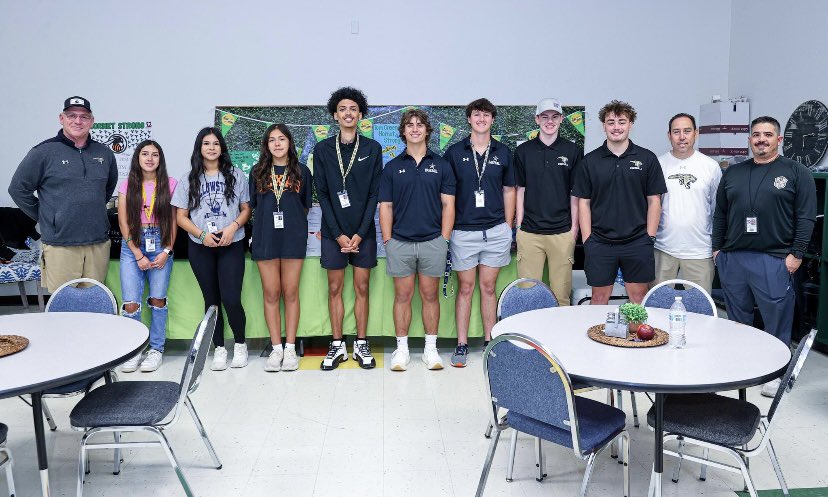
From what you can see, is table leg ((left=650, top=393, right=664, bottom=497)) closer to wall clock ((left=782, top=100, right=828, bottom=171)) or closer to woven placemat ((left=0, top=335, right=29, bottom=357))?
woven placemat ((left=0, top=335, right=29, bottom=357))

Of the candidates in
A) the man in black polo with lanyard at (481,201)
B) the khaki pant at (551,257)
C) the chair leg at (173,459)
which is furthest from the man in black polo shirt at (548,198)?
the chair leg at (173,459)

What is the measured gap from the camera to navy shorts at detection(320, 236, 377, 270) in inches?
170

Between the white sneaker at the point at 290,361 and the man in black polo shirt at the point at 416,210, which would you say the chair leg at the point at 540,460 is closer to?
the man in black polo shirt at the point at 416,210

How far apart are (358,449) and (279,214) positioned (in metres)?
1.74

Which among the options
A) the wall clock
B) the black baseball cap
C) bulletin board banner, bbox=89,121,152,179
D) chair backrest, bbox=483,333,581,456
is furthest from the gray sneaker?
bulletin board banner, bbox=89,121,152,179

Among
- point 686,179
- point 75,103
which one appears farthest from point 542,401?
point 75,103

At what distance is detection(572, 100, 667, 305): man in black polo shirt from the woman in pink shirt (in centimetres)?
274

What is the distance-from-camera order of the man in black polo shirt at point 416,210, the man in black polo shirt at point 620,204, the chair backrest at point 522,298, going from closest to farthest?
1. the chair backrest at point 522,298
2. the man in black polo shirt at point 620,204
3. the man in black polo shirt at point 416,210

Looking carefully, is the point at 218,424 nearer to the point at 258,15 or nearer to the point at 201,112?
the point at 201,112

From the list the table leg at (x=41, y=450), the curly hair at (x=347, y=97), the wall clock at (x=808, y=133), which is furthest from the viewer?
the wall clock at (x=808, y=133)

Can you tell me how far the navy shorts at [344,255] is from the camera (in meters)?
4.32

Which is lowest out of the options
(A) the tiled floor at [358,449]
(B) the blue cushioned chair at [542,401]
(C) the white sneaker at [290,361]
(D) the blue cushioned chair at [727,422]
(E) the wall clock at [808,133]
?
(A) the tiled floor at [358,449]

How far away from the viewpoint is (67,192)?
406 centimetres

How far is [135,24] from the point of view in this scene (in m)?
6.11
